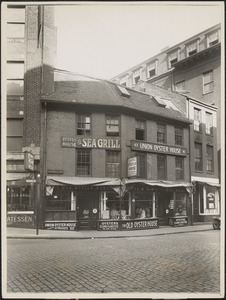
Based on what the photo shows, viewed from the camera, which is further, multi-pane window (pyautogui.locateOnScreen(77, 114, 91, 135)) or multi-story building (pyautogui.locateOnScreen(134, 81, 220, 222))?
multi-pane window (pyautogui.locateOnScreen(77, 114, 91, 135))

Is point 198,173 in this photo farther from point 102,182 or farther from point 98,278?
point 98,278

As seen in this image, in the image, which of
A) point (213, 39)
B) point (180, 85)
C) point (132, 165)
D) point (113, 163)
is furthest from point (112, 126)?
point (180, 85)

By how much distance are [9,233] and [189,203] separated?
4677mm

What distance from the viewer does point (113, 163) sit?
833cm

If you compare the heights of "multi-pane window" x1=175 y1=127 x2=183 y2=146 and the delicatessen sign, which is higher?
"multi-pane window" x1=175 y1=127 x2=183 y2=146

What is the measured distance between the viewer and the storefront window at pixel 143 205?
7980mm

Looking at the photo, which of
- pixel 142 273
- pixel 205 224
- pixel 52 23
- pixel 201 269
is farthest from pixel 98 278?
pixel 52 23

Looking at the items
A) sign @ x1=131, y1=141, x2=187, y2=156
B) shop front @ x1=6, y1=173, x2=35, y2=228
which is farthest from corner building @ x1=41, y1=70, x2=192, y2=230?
shop front @ x1=6, y1=173, x2=35, y2=228

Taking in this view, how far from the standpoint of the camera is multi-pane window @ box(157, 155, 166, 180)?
794 centimetres

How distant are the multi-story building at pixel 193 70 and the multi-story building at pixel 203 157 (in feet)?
0.95

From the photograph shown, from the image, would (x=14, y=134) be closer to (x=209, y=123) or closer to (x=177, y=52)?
(x=209, y=123)

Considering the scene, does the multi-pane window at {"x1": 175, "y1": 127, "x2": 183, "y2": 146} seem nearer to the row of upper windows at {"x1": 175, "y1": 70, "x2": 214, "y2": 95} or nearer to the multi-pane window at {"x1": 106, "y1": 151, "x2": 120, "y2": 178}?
the row of upper windows at {"x1": 175, "y1": 70, "x2": 214, "y2": 95}

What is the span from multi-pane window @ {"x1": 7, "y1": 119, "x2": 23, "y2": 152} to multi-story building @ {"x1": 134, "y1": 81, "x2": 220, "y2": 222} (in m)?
4.09

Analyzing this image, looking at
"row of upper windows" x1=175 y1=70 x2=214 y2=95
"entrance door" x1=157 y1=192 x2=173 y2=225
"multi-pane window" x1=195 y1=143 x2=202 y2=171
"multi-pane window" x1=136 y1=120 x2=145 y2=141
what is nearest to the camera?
"multi-pane window" x1=195 y1=143 x2=202 y2=171
